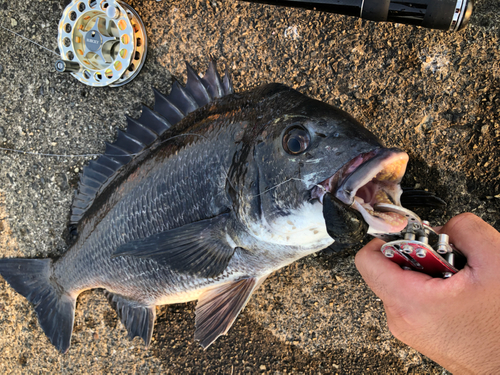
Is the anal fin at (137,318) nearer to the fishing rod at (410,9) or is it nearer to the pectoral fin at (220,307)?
the pectoral fin at (220,307)

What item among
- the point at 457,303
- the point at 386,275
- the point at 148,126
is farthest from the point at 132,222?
the point at 457,303

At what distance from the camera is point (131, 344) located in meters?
2.07

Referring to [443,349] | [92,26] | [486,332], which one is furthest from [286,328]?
[92,26]

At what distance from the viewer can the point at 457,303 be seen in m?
1.06

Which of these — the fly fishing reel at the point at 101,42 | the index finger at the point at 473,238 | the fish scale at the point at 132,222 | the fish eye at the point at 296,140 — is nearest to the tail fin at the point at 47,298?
the fish scale at the point at 132,222

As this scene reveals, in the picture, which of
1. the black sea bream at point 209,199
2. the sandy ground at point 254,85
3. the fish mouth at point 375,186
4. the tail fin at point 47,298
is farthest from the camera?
the tail fin at point 47,298

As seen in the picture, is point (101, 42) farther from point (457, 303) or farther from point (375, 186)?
point (457, 303)

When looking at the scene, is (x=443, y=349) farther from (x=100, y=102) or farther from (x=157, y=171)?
(x=100, y=102)

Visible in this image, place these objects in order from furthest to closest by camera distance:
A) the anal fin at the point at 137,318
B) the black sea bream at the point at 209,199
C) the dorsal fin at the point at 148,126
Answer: the anal fin at the point at 137,318 → the dorsal fin at the point at 148,126 → the black sea bream at the point at 209,199

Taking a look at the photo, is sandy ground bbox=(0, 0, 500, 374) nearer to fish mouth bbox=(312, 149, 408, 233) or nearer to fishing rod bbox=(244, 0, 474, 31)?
fishing rod bbox=(244, 0, 474, 31)

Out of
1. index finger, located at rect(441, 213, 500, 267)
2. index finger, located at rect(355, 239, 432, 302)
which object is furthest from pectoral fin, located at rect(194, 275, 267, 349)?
index finger, located at rect(441, 213, 500, 267)

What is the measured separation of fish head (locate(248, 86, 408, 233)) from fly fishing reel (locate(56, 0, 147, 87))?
3.89 ft

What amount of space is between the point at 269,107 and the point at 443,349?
3.57 ft

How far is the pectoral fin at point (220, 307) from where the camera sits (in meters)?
1.54
